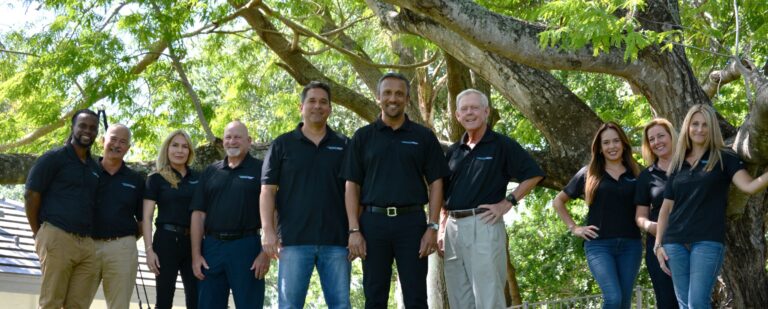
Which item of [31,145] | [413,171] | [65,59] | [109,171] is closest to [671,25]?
[413,171]

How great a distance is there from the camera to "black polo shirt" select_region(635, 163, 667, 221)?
743 cm

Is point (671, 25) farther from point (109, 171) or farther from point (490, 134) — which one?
point (109, 171)

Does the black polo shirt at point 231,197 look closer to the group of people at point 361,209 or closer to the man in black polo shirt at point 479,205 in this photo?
the group of people at point 361,209

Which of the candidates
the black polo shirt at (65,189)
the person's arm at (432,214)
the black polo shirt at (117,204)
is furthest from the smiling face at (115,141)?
the person's arm at (432,214)

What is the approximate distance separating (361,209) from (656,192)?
222cm

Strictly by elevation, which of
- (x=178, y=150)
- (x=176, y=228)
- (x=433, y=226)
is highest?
(x=178, y=150)

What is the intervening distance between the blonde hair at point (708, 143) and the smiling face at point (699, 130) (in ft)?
0.05

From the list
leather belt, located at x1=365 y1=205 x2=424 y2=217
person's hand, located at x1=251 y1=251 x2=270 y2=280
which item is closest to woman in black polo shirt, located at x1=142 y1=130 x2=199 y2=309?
person's hand, located at x1=251 y1=251 x2=270 y2=280

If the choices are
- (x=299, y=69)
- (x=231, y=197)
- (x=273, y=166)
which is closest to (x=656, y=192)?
(x=273, y=166)

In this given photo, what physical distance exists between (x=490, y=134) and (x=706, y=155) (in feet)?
4.91

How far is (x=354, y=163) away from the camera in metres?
6.80

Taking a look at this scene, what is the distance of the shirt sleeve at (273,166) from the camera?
6953 millimetres

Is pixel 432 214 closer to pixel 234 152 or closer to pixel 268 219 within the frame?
pixel 268 219

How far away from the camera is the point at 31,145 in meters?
16.3
